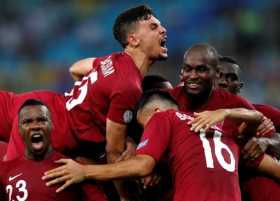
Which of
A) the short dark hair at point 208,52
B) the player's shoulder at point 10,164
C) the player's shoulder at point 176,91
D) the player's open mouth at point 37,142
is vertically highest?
the short dark hair at point 208,52

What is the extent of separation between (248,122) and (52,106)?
5.07 ft

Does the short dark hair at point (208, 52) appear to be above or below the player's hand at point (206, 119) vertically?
above

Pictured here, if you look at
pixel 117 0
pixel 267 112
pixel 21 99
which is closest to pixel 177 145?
pixel 267 112

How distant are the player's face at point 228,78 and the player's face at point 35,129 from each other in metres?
1.61

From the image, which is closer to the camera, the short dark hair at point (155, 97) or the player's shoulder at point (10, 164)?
the player's shoulder at point (10, 164)

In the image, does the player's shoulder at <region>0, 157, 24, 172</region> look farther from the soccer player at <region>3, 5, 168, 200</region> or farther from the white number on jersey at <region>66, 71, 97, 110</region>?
the white number on jersey at <region>66, 71, 97, 110</region>

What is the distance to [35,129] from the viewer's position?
19.3 ft

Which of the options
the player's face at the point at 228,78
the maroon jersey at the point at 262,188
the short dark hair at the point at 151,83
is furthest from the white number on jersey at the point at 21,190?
the player's face at the point at 228,78

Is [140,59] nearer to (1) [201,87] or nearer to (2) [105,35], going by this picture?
(1) [201,87]

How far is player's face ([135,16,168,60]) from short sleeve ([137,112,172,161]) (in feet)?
3.43

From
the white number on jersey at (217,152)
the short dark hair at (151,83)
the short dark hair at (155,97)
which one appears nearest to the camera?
the white number on jersey at (217,152)

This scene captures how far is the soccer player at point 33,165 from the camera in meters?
5.90

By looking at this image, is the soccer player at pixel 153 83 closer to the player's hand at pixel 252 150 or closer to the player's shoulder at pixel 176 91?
the player's shoulder at pixel 176 91

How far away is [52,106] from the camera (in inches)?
271
